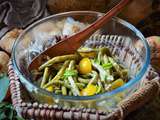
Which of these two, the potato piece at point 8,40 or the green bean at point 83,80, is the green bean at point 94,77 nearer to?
the green bean at point 83,80

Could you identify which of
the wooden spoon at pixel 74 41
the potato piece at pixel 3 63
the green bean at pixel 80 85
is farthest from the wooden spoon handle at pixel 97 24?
the potato piece at pixel 3 63

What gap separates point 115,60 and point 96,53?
5 centimetres

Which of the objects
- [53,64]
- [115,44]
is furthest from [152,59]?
[53,64]

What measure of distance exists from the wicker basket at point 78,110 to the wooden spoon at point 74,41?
84 millimetres

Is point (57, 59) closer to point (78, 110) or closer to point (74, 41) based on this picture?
point (74, 41)

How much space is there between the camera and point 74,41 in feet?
3.00

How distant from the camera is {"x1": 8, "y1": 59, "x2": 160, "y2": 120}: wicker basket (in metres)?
0.79

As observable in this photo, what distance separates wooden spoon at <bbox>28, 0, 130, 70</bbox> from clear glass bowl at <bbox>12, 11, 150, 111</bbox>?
4 centimetres

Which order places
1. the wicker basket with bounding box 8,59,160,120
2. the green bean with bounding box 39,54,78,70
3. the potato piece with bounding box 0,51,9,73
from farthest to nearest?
1. the potato piece with bounding box 0,51,9,73
2. the green bean with bounding box 39,54,78,70
3. the wicker basket with bounding box 8,59,160,120

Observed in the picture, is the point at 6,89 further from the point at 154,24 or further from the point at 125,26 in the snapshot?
the point at 154,24

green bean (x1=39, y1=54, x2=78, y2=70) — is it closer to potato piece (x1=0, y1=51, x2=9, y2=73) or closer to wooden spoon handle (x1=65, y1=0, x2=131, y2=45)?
wooden spoon handle (x1=65, y1=0, x2=131, y2=45)

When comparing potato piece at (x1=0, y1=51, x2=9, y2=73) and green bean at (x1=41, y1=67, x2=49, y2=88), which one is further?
potato piece at (x1=0, y1=51, x2=9, y2=73)

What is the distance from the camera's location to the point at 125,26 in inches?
37.3

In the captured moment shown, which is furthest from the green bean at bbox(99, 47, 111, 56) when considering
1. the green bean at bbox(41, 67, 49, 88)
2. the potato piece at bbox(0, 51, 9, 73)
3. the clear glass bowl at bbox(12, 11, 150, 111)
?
the potato piece at bbox(0, 51, 9, 73)
